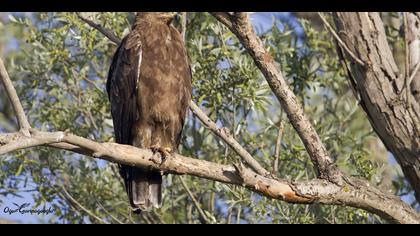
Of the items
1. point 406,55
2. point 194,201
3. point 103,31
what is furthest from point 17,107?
point 194,201

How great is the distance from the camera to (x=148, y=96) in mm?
6504

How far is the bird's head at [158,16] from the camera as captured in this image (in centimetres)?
679

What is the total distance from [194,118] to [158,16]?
1.15 meters

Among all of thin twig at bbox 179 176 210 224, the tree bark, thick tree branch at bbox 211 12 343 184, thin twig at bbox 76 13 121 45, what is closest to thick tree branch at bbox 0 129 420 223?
thick tree branch at bbox 211 12 343 184

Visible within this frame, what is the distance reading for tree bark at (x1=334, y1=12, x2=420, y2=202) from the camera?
5.95 meters

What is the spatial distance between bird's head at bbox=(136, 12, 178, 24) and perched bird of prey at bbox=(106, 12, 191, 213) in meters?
0.14

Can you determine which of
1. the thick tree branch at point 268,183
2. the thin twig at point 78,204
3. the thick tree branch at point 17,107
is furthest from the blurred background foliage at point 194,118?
the thick tree branch at point 17,107

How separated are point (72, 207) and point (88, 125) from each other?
29.0 inches

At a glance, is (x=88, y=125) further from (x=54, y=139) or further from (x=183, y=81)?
(x=54, y=139)

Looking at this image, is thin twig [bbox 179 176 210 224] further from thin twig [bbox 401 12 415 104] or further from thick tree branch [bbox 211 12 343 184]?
thin twig [bbox 401 12 415 104]

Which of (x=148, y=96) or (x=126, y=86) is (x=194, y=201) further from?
Answer: (x=126, y=86)

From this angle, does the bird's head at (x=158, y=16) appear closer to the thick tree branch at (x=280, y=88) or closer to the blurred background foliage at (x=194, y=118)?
the blurred background foliage at (x=194, y=118)

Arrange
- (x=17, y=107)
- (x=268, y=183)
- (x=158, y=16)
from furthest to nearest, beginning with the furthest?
(x=158, y=16) → (x=268, y=183) → (x=17, y=107)
